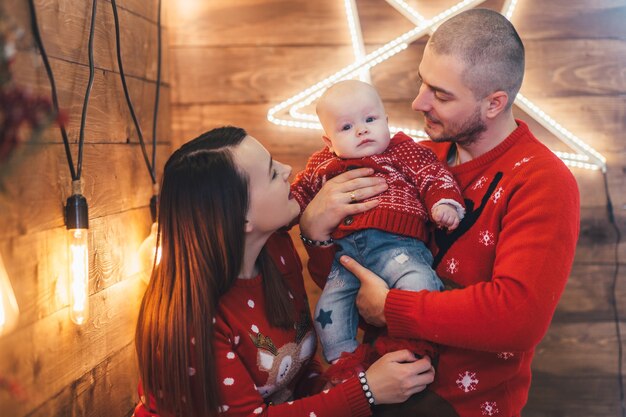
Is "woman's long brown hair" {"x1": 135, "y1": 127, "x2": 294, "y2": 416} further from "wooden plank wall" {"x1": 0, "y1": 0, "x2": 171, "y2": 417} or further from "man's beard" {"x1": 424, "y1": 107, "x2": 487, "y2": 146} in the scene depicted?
"man's beard" {"x1": 424, "y1": 107, "x2": 487, "y2": 146}

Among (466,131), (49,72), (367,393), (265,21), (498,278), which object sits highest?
(265,21)

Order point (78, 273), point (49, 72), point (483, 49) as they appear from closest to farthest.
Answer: point (49, 72), point (78, 273), point (483, 49)

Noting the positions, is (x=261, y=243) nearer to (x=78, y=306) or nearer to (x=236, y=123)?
(x=78, y=306)

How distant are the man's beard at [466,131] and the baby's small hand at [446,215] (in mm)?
260

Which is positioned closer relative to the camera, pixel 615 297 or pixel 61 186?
pixel 61 186

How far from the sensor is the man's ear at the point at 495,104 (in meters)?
1.74

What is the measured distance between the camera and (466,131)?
5.79 feet

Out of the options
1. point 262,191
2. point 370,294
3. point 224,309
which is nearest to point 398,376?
point 370,294

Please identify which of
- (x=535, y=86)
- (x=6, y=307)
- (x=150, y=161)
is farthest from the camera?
(x=535, y=86)

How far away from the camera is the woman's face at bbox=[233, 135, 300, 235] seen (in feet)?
5.29

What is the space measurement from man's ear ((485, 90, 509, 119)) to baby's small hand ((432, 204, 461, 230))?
31cm

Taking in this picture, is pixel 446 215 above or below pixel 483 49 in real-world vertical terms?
below

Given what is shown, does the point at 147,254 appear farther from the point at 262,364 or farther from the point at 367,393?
the point at 367,393

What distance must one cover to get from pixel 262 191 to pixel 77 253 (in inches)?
18.5
